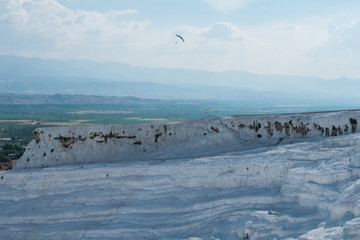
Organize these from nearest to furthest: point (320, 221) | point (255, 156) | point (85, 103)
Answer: point (320, 221)
point (255, 156)
point (85, 103)

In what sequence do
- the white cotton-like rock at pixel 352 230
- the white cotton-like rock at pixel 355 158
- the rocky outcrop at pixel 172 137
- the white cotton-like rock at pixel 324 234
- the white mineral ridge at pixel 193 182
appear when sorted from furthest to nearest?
1. the rocky outcrop at pixel 172 137
2. the white cotton-like rock at pixel 355 158
3. the white mineral ridge at pixel 193 182
4. the white cotton-like rock at pixel 324 234
5. the white cotton-like rock at pixel 352 230

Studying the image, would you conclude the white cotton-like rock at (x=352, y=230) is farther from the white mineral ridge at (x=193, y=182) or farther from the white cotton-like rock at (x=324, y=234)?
the white cotton-like rock at (x=324, y=234)

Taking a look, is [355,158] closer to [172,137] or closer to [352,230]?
[352,230]

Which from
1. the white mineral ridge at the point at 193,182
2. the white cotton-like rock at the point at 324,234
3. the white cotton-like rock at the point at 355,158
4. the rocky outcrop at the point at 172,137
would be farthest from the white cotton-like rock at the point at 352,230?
the rocky outcrop at the point at 172,137

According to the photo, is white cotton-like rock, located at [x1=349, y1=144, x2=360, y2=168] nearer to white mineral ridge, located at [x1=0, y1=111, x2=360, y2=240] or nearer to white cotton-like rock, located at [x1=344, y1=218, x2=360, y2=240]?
white mineral ridge, located at [x1=0, y1=111, x2=360, y2=240]

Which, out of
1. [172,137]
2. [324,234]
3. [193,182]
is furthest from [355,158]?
[172,137]

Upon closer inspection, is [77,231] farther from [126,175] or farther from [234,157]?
[234,157]

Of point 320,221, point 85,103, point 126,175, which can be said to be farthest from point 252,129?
point 85,103
